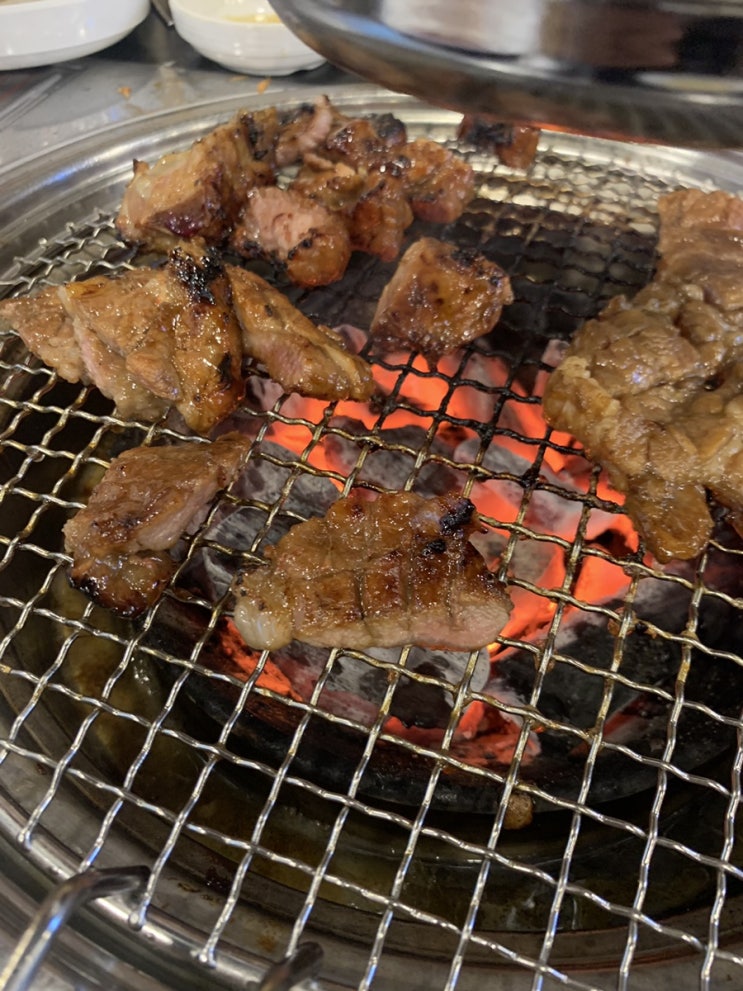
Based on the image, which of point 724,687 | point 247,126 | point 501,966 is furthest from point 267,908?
point 247,126

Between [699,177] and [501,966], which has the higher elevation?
[699,177]

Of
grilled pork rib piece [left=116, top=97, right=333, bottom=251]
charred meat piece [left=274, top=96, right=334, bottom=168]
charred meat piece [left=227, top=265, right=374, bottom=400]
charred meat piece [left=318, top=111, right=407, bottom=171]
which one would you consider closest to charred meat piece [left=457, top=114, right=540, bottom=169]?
charred meat piece [left=318, top=111, right=407, bottom=171]

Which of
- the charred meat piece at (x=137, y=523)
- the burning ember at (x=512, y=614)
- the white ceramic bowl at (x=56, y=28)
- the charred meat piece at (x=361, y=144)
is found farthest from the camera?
the white ceramic bowl at (x=56, y=28)

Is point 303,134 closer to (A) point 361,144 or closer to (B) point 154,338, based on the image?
(A) point 361,144

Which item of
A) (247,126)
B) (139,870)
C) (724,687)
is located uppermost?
(247,126)

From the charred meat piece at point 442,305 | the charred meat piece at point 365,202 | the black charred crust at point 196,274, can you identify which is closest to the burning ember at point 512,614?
the charred meat piece at point 442,305

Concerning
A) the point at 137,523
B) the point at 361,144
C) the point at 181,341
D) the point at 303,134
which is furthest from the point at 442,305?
the point at 137,523

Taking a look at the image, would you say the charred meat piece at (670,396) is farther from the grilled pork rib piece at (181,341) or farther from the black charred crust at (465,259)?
the grilled pork rib piece at (181,341)

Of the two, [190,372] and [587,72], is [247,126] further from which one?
[587,72]
